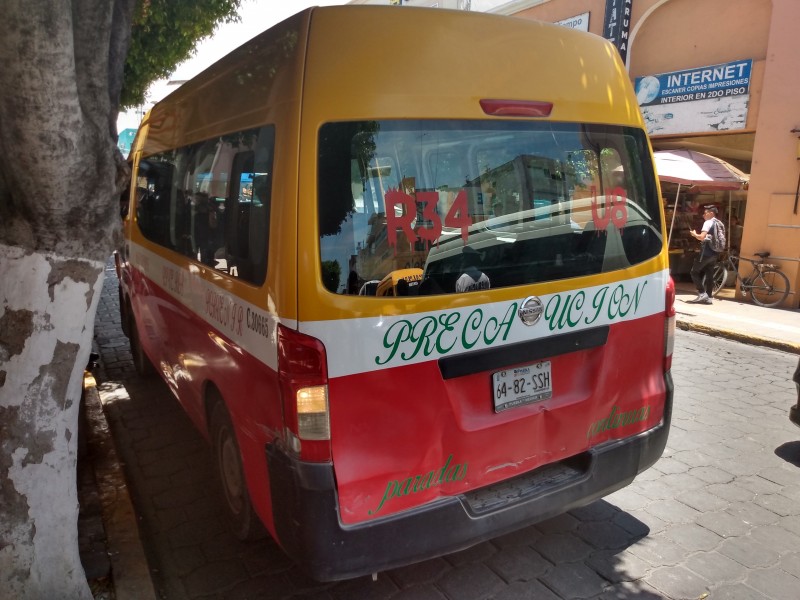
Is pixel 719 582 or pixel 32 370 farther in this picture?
pixel 719 582

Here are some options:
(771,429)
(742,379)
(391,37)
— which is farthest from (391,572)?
(742,379)

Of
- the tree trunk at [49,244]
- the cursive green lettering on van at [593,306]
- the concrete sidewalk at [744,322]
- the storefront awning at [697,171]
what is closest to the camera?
the tree trunk at [49,244]

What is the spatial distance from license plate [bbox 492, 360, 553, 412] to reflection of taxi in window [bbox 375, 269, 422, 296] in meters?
0.54

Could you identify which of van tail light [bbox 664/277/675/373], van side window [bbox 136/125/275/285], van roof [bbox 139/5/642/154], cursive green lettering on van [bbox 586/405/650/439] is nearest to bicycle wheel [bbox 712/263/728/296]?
van tail light [bbox 664/277/675/373]

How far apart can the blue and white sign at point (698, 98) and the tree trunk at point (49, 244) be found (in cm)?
1044

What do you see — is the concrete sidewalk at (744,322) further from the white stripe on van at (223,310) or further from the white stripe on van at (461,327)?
the white stripe on van at (223,310)

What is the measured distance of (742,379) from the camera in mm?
6402

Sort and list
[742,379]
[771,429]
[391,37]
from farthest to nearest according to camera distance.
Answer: [742,379] < [771,429] < [391,37]

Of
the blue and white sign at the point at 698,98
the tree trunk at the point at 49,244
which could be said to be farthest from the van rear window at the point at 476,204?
the blue and white sign at the point at 698,98

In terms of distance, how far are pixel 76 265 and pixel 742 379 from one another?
6.13 meters

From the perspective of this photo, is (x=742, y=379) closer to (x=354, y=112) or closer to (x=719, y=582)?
(x=719, y=582)

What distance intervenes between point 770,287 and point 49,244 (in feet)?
35.2

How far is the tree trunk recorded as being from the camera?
7.16 feet

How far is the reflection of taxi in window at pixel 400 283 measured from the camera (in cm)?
251
